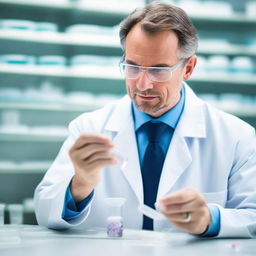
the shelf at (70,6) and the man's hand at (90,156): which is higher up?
the shelf at (70,6)

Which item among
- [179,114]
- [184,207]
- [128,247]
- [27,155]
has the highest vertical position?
[179,114]

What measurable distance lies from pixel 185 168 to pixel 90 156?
58cm

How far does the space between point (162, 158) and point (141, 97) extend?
0.97 feet

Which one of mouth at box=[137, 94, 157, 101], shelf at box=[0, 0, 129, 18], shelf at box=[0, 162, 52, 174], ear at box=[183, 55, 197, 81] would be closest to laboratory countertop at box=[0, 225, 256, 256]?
mouth at box=[137, 94, 157, 101]

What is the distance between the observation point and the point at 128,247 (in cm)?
137

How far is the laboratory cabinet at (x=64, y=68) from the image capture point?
13.4 feet

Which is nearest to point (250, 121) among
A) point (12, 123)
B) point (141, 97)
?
point (12, 123)

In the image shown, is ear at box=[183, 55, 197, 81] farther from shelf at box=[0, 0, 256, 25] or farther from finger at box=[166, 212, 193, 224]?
shelf at box=[0, 0, 256, 25]

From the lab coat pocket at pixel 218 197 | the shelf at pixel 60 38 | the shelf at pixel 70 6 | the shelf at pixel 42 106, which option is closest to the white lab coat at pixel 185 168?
the lab coat pocket at pixel 218 197

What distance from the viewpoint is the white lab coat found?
1.87m

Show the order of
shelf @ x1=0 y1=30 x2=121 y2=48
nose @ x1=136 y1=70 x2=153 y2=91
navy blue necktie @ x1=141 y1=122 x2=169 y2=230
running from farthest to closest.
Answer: shelf @ x1=0 y1=30 x2=121 y2=48, navy blue necktie @ x1=141 y1=122 x2=169 y2=230, nose @ x1=136 y1=70 x2=153 y2=91

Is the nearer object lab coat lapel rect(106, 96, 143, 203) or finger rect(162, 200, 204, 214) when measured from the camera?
finger rect(162, 200, 204, 214)

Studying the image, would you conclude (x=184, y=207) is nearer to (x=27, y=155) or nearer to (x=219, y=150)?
(x=219, y=150)

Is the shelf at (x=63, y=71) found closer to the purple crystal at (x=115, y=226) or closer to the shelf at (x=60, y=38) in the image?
the shelf at (x=60, y=38)
